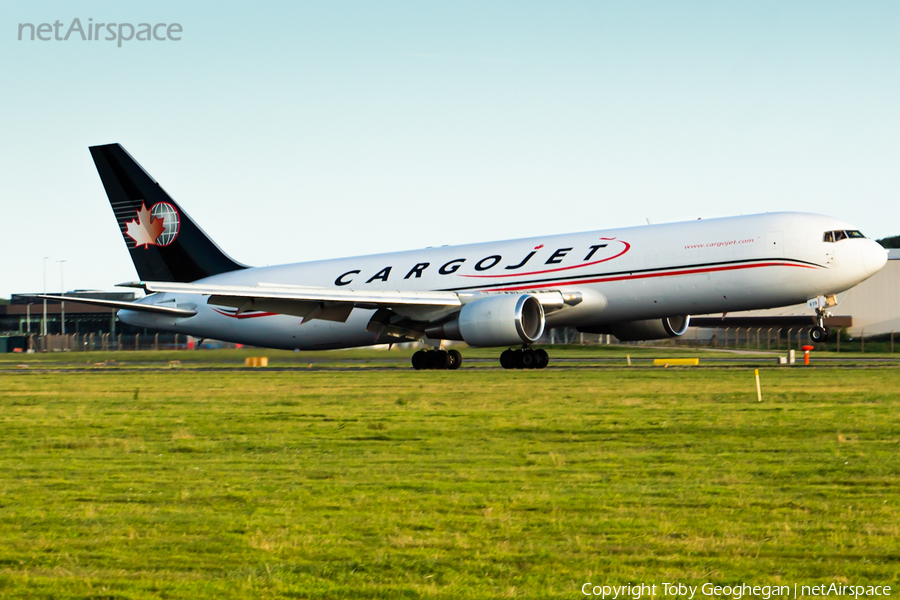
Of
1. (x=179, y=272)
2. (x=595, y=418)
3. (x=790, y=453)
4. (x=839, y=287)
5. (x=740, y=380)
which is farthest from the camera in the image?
(x=179, y=272)

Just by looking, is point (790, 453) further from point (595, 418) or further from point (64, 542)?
point (64, 542)

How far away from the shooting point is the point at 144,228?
37.4 meters

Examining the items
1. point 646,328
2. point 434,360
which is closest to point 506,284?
point 434,360

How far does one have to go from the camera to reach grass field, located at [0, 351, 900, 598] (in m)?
5.56

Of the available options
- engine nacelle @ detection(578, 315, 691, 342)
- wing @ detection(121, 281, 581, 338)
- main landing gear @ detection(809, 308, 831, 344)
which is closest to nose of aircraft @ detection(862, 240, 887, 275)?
main landing gear @ detection(809, 308, 831, 344)

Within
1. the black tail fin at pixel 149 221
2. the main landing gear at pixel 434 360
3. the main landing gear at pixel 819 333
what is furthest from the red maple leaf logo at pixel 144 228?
the main landing gear at pixel 819 333

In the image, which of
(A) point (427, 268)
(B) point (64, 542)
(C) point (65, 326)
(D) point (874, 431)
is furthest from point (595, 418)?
(C) point (65, 326)

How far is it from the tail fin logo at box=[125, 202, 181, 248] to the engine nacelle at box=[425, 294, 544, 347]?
1387 cm

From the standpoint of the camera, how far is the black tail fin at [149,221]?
37.1 metres

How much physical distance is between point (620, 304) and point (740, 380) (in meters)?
7.42

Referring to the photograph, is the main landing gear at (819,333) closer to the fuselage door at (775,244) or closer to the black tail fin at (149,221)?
the fuselage door at (775,244)

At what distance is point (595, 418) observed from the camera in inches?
545

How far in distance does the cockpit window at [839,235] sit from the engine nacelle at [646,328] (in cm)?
605

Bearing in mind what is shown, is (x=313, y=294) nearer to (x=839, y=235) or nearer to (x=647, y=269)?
(x=647, y=269)
